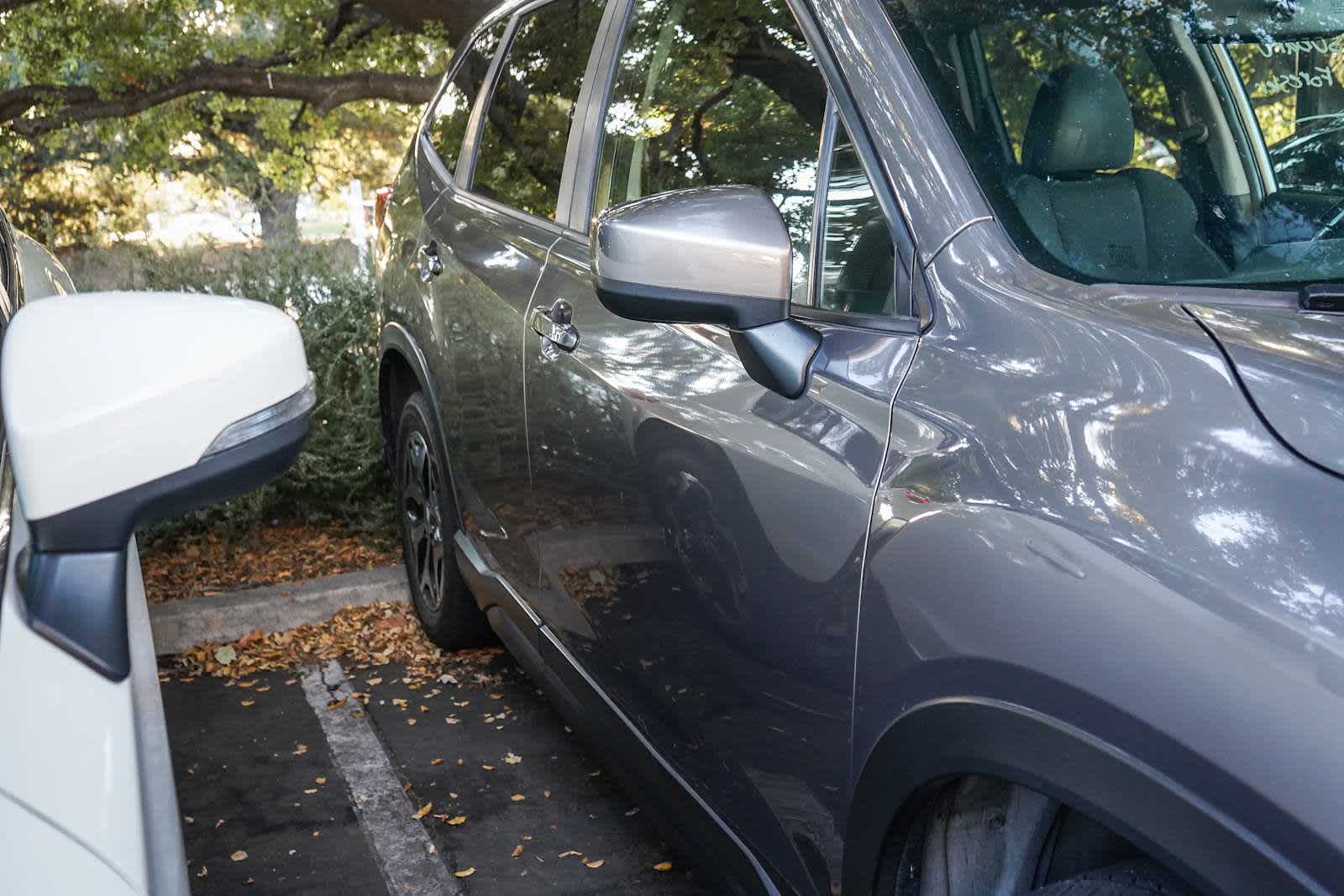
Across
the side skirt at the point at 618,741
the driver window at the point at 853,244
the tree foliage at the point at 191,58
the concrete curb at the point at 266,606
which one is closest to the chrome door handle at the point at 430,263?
the side skirt at the point at 618,741

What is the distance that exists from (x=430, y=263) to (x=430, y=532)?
0.90 m

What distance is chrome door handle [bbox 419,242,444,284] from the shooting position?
3.81 metres

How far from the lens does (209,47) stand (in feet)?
36.9

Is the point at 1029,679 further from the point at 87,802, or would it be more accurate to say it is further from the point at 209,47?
the point at 209,47

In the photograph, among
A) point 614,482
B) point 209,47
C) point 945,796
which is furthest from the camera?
point 209,47

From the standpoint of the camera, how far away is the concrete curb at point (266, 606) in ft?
15.2

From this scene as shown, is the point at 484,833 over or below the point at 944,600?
below

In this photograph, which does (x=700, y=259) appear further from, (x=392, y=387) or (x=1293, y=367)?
(x=392, y=387)

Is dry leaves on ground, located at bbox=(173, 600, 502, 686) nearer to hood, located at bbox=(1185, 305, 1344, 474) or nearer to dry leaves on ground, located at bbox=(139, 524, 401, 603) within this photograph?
dry leaves on ground, located at bbox=(139, 524, 401, 603)

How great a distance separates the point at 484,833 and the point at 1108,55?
7.56ft

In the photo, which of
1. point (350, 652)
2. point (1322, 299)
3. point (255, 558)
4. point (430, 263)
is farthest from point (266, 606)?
point (1322, 299)

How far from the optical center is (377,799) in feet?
11.7

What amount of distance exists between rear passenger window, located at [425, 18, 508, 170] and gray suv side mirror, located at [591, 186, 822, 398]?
7.19ft

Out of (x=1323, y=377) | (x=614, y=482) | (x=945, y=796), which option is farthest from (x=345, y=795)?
(x=1323, y=377)
